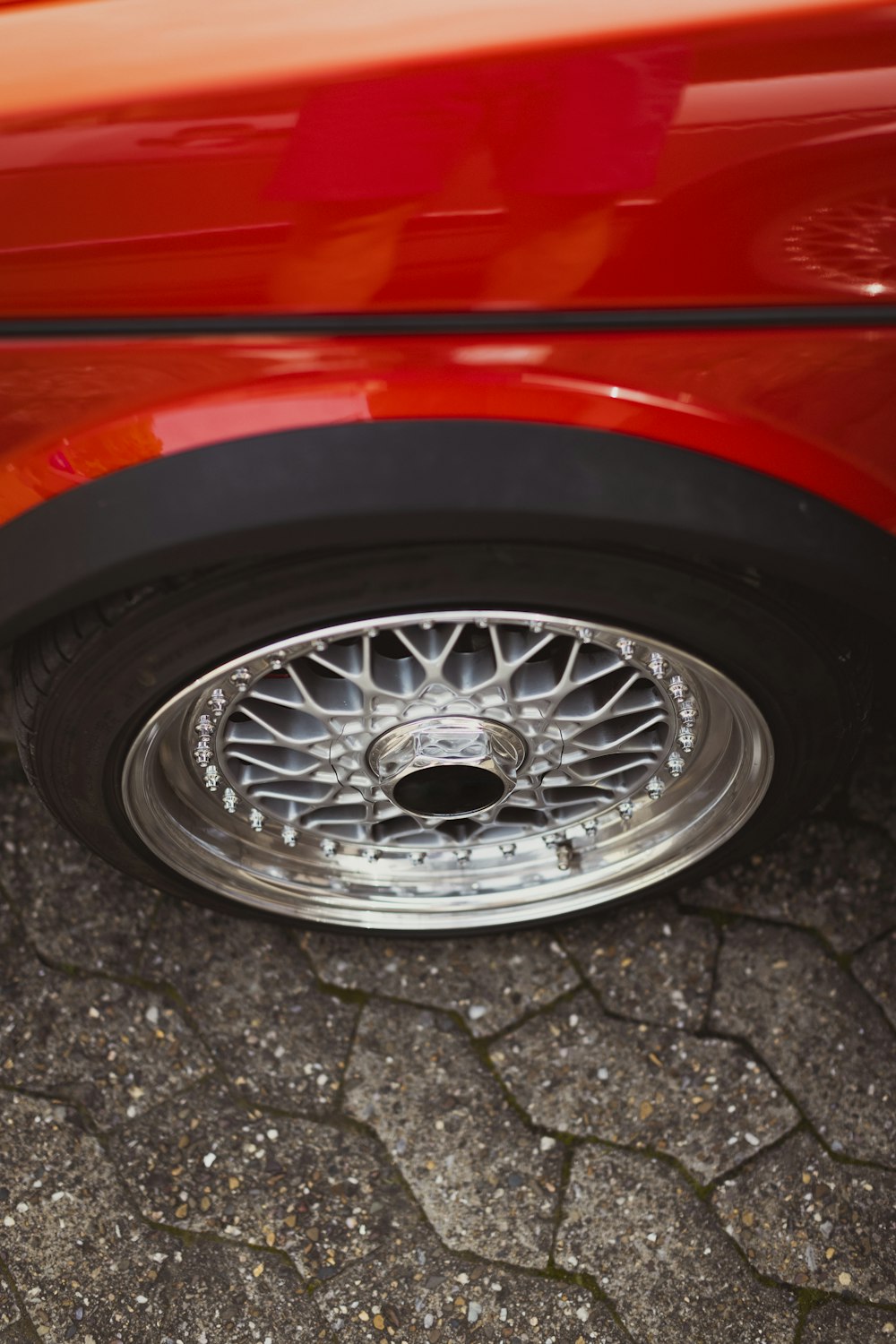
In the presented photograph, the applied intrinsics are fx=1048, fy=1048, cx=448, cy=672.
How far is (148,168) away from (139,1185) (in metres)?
1.49

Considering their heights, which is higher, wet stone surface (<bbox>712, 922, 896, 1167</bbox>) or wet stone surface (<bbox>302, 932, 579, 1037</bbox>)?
wet stone surface (<bbox>302, 932, 579, 1037</bbox>)

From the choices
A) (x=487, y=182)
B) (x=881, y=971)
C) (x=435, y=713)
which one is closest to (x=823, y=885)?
(x=881, y=971)

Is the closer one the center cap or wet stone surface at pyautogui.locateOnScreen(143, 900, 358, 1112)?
the center cap

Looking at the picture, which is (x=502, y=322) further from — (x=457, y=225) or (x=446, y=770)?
(x=446, y=770)

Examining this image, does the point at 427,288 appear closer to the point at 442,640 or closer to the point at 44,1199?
the point at 442,640

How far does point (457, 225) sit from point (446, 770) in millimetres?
795

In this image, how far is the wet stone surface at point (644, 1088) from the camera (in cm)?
174

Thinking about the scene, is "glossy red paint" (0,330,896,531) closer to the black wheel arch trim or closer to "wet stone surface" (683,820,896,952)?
the black wheel arch trim

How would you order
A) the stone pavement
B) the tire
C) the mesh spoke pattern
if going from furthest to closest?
the stone pavement < the mesh spoke pattern < the tire

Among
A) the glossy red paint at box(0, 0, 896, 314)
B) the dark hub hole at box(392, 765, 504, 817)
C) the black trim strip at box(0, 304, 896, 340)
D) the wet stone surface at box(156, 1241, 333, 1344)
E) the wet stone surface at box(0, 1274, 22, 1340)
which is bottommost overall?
the wet stone surface at box(156, 1241, 333, 1344)

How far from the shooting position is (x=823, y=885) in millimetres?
1938

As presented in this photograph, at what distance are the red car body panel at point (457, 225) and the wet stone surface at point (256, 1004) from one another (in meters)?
0.98

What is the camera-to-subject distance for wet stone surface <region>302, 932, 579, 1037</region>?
1850 millimetres

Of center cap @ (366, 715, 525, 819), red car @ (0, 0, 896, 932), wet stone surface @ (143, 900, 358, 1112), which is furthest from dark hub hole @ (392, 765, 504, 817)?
wet stone surface @ (143, 900, 358, 1112)
